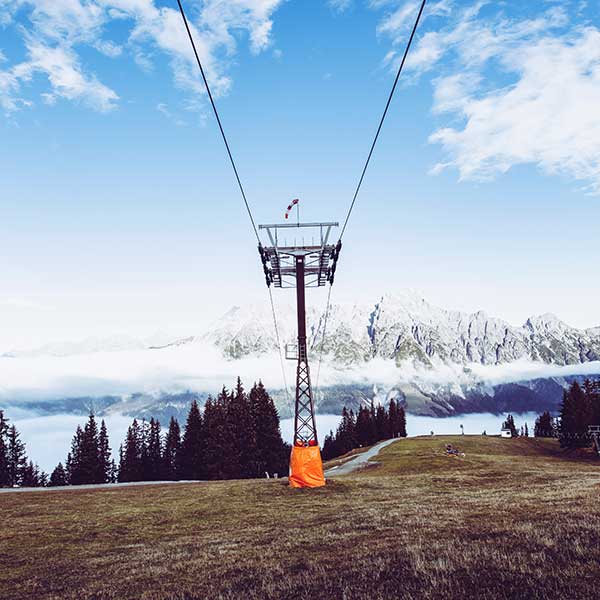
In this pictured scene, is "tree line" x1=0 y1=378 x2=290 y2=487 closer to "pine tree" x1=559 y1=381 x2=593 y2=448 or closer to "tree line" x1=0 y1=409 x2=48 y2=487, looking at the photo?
"tree line" x1=0 y1=409 x2=48 y2=487

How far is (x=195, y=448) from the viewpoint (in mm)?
87250

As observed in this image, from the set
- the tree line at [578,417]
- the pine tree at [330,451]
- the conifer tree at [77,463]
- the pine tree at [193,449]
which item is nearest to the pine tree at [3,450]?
the conifer tree at [77,463]

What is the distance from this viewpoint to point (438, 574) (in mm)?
9578

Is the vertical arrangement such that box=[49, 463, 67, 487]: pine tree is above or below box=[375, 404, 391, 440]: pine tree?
below

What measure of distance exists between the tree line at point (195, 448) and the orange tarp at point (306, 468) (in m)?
34.1

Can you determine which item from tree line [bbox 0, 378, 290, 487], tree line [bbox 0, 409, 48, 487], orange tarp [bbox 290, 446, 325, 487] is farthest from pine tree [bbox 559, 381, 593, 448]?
tree line [bbox 0, 409, 48, 487]

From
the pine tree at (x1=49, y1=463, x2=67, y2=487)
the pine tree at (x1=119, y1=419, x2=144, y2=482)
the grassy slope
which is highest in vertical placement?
the grassy slope

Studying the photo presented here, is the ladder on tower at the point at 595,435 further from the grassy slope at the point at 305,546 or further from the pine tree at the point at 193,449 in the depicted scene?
the pine tree at the point at 193,449

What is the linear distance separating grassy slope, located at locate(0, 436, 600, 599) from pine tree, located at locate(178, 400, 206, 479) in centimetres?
5224

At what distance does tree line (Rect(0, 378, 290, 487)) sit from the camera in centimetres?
7575

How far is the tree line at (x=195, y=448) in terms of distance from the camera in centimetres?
7575

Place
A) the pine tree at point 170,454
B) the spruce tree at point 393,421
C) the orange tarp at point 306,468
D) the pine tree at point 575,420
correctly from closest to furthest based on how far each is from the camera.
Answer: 1. the orange tarp at point 306,468
2. the pine tree at point 575,420
3. the pine tree at point 170,454
4. the spruce tree at point 393,421

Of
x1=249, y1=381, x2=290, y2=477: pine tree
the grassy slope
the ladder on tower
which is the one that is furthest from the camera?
the ladder on tower

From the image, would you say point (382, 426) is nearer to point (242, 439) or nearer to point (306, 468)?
point (242, 439)
